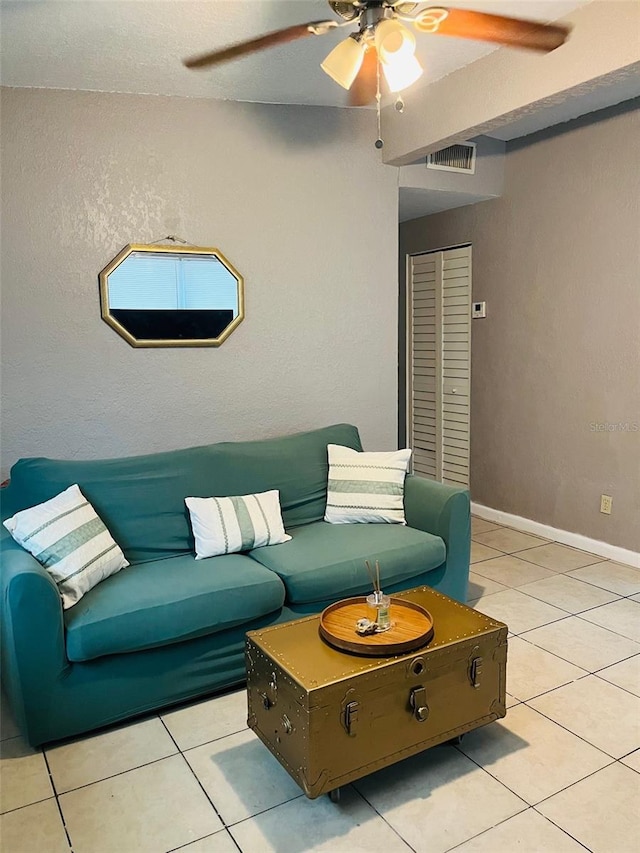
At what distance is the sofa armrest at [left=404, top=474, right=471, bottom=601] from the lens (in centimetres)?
310

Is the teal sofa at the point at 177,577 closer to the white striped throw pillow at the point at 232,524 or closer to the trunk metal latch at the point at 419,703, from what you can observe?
the white striped throw pillow at the point at 232,524

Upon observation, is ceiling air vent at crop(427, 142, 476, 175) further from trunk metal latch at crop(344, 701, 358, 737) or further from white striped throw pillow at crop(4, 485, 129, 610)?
trunk metal latch at crop(344, 701, 358, 737)

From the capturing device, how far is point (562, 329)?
4129 mm

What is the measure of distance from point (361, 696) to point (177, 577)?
98 centimetres

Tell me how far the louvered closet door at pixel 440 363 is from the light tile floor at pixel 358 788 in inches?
101

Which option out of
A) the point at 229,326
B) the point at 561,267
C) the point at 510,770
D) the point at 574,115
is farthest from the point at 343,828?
the point at 574,115

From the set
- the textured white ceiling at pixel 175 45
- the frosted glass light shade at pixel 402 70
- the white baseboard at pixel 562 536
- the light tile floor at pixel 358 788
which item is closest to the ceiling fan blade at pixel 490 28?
the frosted glass light shade at pixel 402 70

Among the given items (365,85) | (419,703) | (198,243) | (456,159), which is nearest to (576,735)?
(419,703)

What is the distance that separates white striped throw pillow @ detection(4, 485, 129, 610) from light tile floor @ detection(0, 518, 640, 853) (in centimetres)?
55

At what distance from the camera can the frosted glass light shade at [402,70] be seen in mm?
2098

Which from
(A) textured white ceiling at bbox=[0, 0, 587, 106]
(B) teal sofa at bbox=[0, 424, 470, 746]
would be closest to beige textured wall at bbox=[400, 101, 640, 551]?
(A) textured white ceiling at bbox=[0, 0, 587, 106]

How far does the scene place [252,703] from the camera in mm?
2146

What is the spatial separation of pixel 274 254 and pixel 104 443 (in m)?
1.35

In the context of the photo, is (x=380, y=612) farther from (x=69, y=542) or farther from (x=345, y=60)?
(x=345, y=60)
